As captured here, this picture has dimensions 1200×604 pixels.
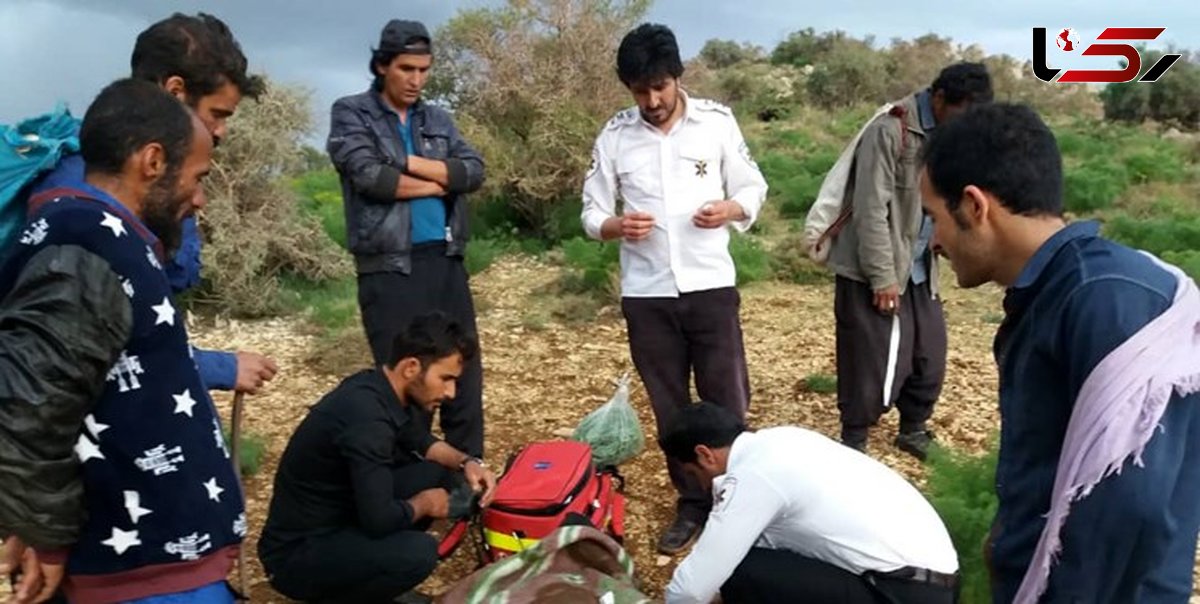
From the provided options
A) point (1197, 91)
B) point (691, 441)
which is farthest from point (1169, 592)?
point (1197, 91)

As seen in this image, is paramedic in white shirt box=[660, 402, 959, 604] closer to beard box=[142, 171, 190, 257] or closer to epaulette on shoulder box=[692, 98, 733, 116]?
epaulette on shoulder box=[692, 98, 733, 116]

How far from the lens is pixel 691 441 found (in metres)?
2.84

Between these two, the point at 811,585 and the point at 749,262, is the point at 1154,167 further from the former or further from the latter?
the point at 811,585

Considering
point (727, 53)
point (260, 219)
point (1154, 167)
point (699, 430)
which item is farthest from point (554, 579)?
point (727, 53)

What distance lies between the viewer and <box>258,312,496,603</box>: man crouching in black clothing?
2941 millimetres

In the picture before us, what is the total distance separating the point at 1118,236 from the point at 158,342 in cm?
838

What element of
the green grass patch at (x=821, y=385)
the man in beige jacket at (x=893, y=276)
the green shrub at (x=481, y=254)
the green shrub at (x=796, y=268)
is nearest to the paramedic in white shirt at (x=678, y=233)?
the man in beige jacket at (x=893, y=276)

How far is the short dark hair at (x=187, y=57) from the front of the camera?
2.34m

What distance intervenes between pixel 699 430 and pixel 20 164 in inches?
68.2

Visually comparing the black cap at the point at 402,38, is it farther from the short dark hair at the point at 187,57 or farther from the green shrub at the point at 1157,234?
the green shrub at the point at 1157,234

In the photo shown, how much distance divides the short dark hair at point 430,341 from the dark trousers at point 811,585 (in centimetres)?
103

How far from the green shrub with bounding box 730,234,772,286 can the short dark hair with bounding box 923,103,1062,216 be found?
5715 mm

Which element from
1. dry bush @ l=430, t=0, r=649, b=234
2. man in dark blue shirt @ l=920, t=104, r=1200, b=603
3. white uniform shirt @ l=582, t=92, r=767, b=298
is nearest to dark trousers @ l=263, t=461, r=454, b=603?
white uniform shirt @ l=582, t=92, r=767, b=298

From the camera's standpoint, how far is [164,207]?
188 centimetres
